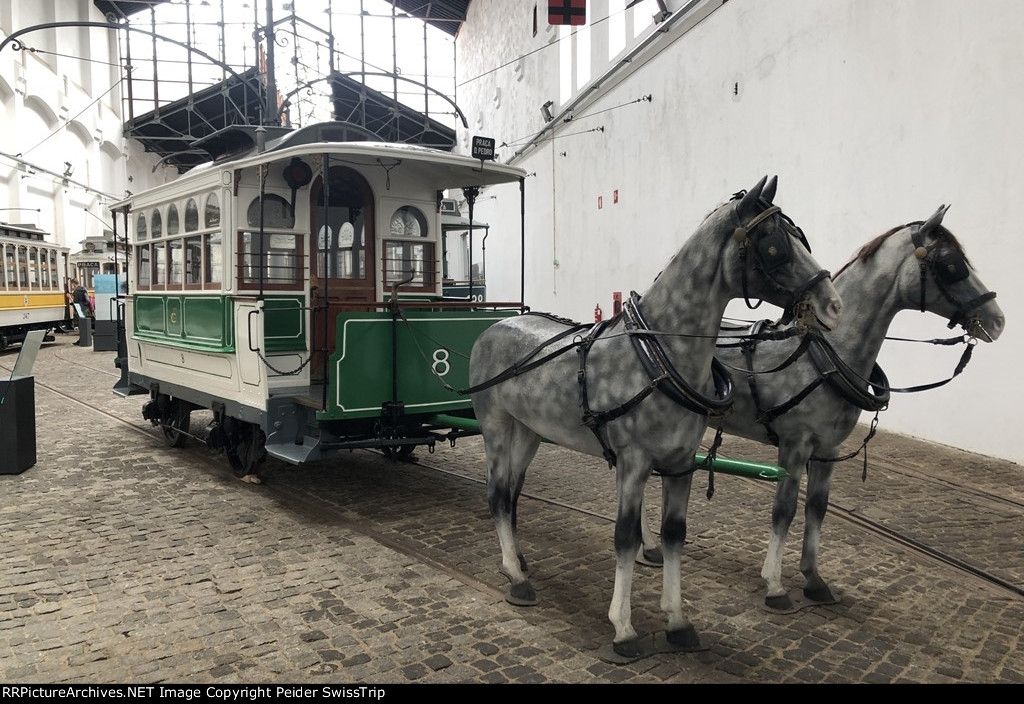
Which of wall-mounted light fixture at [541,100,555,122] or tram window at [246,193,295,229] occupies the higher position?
wall-mounted light fixture at [541,100,555,122]

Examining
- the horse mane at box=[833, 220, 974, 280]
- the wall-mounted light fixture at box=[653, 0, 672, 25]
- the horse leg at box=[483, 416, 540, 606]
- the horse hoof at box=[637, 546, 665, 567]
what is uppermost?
the wall-mounted light fixture at box=[653, 0, 672, 25]

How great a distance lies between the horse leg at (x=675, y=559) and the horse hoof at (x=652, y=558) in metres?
1.14

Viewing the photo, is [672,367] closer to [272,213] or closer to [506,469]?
[506,469]

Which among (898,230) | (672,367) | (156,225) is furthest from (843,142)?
(156,225)

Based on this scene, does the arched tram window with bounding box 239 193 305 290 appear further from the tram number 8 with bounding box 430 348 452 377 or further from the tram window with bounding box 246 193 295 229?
the tram number 8 with bounding box 430 348 452 377

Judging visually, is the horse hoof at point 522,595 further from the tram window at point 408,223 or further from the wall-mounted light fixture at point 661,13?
the wall-mounted light fixture at point 661,13

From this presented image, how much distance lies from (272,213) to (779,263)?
195 inches

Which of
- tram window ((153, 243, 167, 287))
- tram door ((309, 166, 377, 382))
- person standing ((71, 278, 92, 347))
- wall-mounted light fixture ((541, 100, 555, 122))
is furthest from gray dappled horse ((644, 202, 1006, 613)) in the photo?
person standing ((71, 278, 92, 347))

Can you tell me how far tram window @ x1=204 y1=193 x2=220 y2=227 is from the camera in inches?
267

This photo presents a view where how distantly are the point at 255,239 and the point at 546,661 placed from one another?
4842 millimetres

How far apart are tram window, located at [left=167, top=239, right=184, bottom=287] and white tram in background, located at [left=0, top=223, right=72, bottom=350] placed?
14.7 metres

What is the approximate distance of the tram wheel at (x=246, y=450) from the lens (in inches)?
266

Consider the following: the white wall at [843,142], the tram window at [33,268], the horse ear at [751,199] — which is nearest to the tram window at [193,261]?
the horse ear at [751,199]

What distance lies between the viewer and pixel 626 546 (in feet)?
11.4
